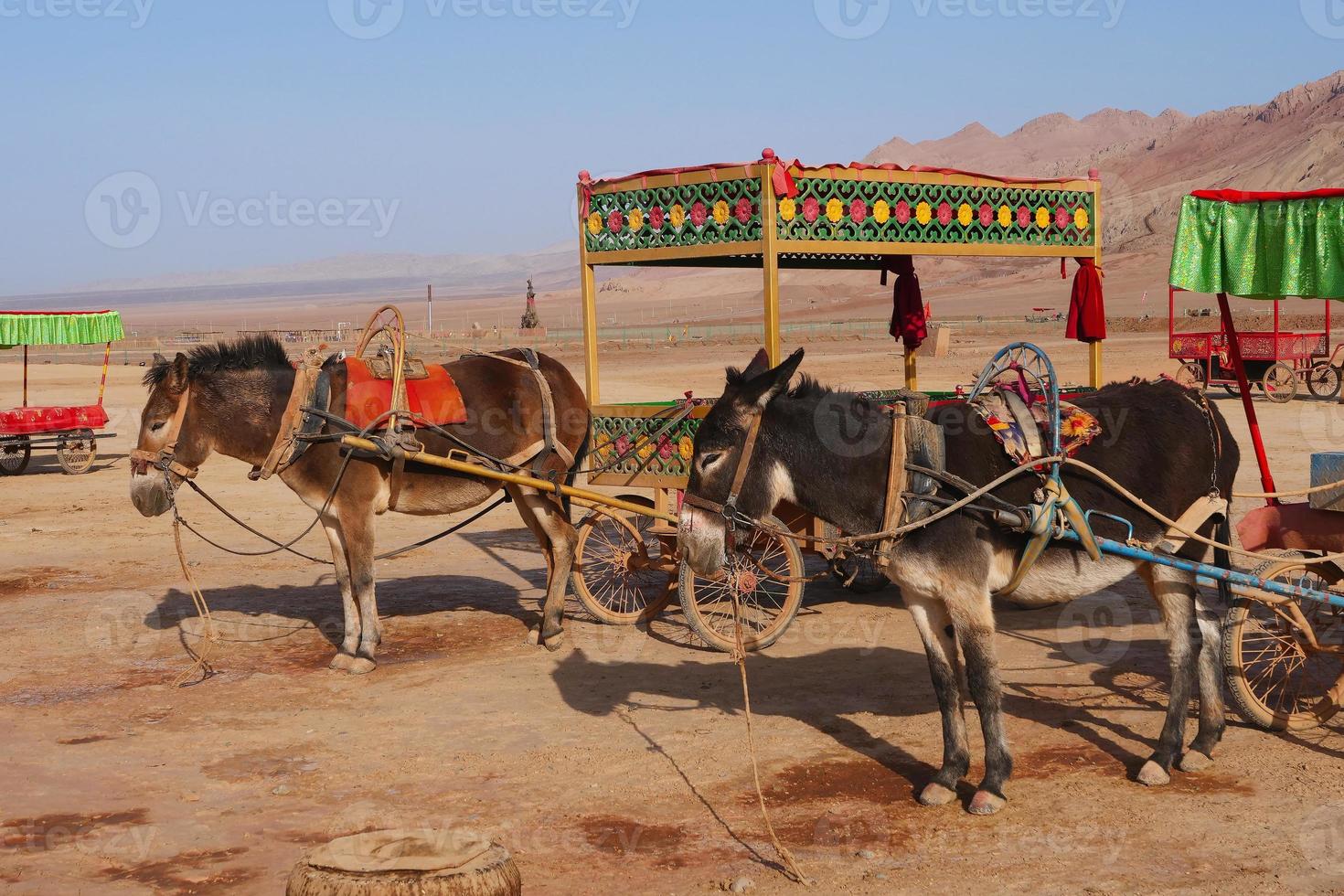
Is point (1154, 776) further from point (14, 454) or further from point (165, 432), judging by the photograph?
point (14, 454)

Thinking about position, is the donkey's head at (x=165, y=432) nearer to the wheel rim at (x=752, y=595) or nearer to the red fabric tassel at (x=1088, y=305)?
the wheel rim at (x=752, y=595)

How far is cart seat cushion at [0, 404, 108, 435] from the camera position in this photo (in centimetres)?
2108

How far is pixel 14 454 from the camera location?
21828 millimetres

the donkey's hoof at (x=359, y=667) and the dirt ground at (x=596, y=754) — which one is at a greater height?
the donkey's hoof at (x=359, y=667)

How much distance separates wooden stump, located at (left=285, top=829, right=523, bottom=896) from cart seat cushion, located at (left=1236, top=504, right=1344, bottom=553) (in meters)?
4.83

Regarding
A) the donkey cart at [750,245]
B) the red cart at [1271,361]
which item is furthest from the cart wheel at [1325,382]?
the donkey cart at [750,245]

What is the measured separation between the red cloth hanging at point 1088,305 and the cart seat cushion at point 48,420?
16.9 meters

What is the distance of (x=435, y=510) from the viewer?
396 inches

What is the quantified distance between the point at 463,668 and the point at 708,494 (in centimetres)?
368

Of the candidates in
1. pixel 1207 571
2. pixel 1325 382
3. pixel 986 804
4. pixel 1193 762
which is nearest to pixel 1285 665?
pixel 1193 762

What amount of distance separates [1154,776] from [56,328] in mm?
21589

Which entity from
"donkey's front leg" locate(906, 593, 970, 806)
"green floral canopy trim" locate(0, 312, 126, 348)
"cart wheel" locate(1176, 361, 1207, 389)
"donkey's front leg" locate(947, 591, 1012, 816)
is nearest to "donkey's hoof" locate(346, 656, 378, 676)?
"donkey's front leg" locate(906, 593, 970, 806)

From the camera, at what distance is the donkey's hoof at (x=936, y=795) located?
21.2 ft

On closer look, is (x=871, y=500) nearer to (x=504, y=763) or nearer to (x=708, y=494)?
(x=708, y=494)
